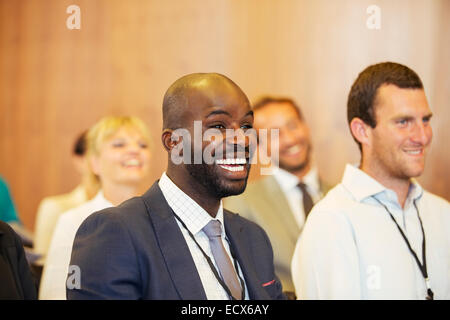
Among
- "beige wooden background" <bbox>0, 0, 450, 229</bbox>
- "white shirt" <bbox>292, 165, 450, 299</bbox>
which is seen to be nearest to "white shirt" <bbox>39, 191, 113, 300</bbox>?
"beige wooden background" <bbox>0, 0, 450, 229</bbox>

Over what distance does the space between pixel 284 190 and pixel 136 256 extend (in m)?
1.50

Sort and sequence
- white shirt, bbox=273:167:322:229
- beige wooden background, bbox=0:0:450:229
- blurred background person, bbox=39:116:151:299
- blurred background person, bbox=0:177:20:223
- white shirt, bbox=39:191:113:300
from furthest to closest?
blurred background person, bbox=0:177:20:223
beige wooden background, bbox=0:0:450:229
white shirt, bbox=273:167:322:229
white shirt, bbox=39:191:113:300
blurred background person, bbox=39:116:151:299

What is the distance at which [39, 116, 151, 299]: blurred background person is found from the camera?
1827mm

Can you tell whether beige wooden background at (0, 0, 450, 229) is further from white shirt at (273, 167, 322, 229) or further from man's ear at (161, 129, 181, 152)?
man's ear at (161, 129, 181, 152)

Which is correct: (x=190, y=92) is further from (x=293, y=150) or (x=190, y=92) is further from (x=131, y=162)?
(x=293, y=150)

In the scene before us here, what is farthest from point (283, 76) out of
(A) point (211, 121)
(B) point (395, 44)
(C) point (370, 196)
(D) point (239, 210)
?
(A) point (211, 121)

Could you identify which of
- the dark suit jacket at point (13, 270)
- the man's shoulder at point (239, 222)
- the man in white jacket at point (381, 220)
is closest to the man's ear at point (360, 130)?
the man in white jacket at point (381, 220)

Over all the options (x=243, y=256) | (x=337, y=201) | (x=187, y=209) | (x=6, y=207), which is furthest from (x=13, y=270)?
(x=6, y=207)

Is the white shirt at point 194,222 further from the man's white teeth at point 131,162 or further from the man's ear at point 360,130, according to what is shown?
the man's ear at point 360,130

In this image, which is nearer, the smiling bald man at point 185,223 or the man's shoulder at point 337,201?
the smiling bald man at point 185,223

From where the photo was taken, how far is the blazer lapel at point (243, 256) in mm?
1408

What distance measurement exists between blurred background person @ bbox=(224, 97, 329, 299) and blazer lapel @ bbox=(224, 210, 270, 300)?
3.09 ft

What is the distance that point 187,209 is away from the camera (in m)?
1.40

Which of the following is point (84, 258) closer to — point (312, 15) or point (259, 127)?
point (259, 127)
